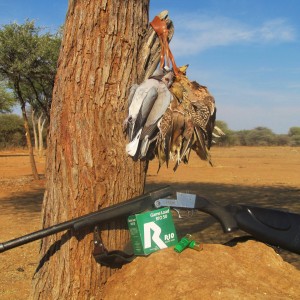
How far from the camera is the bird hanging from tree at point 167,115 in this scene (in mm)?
2459

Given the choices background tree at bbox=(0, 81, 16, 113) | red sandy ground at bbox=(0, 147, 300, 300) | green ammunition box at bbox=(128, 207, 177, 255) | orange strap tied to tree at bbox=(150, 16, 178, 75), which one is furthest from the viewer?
background tree at bbox=(0, 81, 16, 113)

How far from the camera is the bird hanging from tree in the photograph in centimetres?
246

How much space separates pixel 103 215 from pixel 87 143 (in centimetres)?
41

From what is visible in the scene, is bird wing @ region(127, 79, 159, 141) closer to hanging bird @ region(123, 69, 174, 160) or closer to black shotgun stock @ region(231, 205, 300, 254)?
hanging bird @ region(123, 69, 174, 160)

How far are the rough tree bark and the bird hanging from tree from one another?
4.1 inches

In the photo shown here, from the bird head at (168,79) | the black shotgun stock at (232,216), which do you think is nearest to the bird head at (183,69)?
the bird head at (168,79)

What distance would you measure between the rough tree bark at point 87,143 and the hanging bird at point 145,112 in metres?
0.07

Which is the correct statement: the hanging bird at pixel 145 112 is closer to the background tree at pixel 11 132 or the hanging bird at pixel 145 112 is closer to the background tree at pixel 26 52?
the background tree at pixel 26 52

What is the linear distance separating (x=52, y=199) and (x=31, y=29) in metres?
15.3

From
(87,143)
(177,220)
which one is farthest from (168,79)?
(177,220)

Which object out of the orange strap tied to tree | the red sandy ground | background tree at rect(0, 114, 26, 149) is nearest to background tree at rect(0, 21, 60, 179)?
the red sandy ground

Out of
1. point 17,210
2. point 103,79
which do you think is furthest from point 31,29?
point 103,79

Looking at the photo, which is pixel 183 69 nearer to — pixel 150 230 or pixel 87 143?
pixel 87 143

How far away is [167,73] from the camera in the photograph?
8.42 ft
